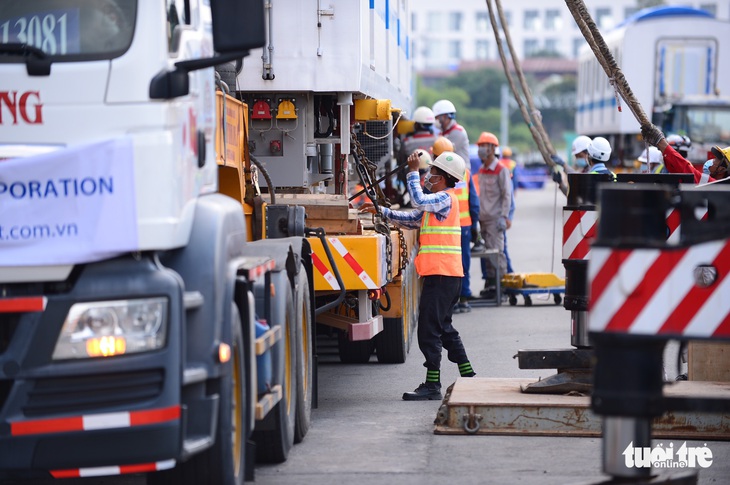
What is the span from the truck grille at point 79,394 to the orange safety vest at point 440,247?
451 centimetres

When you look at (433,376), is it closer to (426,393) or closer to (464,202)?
(426,393)

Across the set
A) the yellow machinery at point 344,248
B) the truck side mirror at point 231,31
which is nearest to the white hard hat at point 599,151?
the yellow machinery at point 344,248

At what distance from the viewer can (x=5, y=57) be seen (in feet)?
18.3

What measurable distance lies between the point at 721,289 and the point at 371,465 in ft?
9.18

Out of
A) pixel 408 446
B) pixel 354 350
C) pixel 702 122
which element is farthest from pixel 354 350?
pixel 702 122

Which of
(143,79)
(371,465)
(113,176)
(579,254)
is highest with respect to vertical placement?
(143,79)

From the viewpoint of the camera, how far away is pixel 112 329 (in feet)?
17.0

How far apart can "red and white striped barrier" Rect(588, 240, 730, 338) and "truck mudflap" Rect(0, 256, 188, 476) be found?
158cm

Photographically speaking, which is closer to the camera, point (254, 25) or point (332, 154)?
point (254, 25)

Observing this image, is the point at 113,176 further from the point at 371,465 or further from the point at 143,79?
the point at 371,465

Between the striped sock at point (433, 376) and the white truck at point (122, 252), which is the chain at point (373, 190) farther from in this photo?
the white truck at point (122, 252)

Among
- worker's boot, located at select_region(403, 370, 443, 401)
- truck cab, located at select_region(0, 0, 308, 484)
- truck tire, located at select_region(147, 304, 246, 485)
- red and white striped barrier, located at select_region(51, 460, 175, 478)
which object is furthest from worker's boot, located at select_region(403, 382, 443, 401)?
red and white striped barrier, located at select_region(51, 460, 175, 478)

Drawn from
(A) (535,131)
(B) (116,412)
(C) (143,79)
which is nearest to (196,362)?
(B) (116,412)

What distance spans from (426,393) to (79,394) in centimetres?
476
